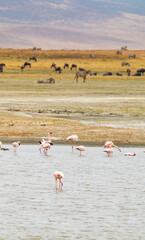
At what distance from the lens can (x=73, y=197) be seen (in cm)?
1259

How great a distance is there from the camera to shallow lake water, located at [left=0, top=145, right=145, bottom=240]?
1008cm

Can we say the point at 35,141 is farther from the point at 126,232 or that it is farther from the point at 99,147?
the point at 126,232

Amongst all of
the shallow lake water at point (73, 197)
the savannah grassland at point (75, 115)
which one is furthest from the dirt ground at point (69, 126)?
the shallow lake water at point (73, 197)

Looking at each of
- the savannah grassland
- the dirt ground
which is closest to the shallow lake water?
the dirt ground

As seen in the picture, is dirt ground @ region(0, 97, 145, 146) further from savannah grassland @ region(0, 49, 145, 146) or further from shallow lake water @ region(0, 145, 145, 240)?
shallow lake water @ region(0, 145, 145, 240)

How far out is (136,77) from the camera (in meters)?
67.6

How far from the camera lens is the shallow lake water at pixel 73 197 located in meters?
10.1

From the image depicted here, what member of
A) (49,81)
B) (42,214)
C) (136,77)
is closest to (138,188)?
(42,214)

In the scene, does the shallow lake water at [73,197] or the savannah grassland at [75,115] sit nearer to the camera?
the shallow lake water at [73,197]

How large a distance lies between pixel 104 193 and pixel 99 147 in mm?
7479

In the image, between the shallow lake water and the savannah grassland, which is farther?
the savannah grassland

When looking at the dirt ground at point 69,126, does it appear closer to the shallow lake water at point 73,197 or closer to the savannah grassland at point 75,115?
the savannah grassland at point 75,115

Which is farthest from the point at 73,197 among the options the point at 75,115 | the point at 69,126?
the point at 75,115

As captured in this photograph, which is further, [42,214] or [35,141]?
[35,141]
